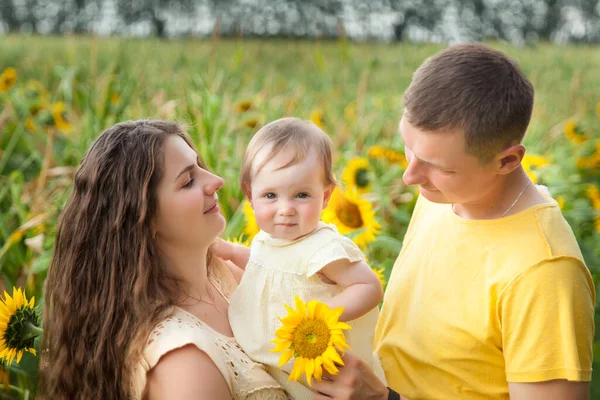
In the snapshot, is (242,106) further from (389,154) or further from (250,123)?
(389,154)

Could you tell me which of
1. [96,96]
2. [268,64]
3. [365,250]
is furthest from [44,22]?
[365,250]

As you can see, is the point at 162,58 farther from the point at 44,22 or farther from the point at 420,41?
the point at 44,22

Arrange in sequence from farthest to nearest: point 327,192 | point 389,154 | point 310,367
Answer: point 389,154, point 327,192, point 310,367

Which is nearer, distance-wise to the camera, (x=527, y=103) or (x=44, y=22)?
(x=527, y=103)

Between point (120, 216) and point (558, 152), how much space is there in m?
3.56

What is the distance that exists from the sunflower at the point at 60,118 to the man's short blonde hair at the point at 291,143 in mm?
2431

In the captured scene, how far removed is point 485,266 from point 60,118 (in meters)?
3.05

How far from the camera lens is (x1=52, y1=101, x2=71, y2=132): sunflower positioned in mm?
3960

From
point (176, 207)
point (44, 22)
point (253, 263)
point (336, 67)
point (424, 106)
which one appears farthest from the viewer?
point (44, 22)

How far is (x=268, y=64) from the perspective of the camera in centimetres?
652

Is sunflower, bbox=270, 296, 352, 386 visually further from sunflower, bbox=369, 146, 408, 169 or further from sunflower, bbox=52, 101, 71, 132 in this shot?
sunflower, bbox=52, 101, 71, 132

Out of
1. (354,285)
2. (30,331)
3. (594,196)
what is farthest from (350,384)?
(594,196)

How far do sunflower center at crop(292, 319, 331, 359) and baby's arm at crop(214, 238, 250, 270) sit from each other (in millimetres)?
642

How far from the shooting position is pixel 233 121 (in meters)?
3.96
